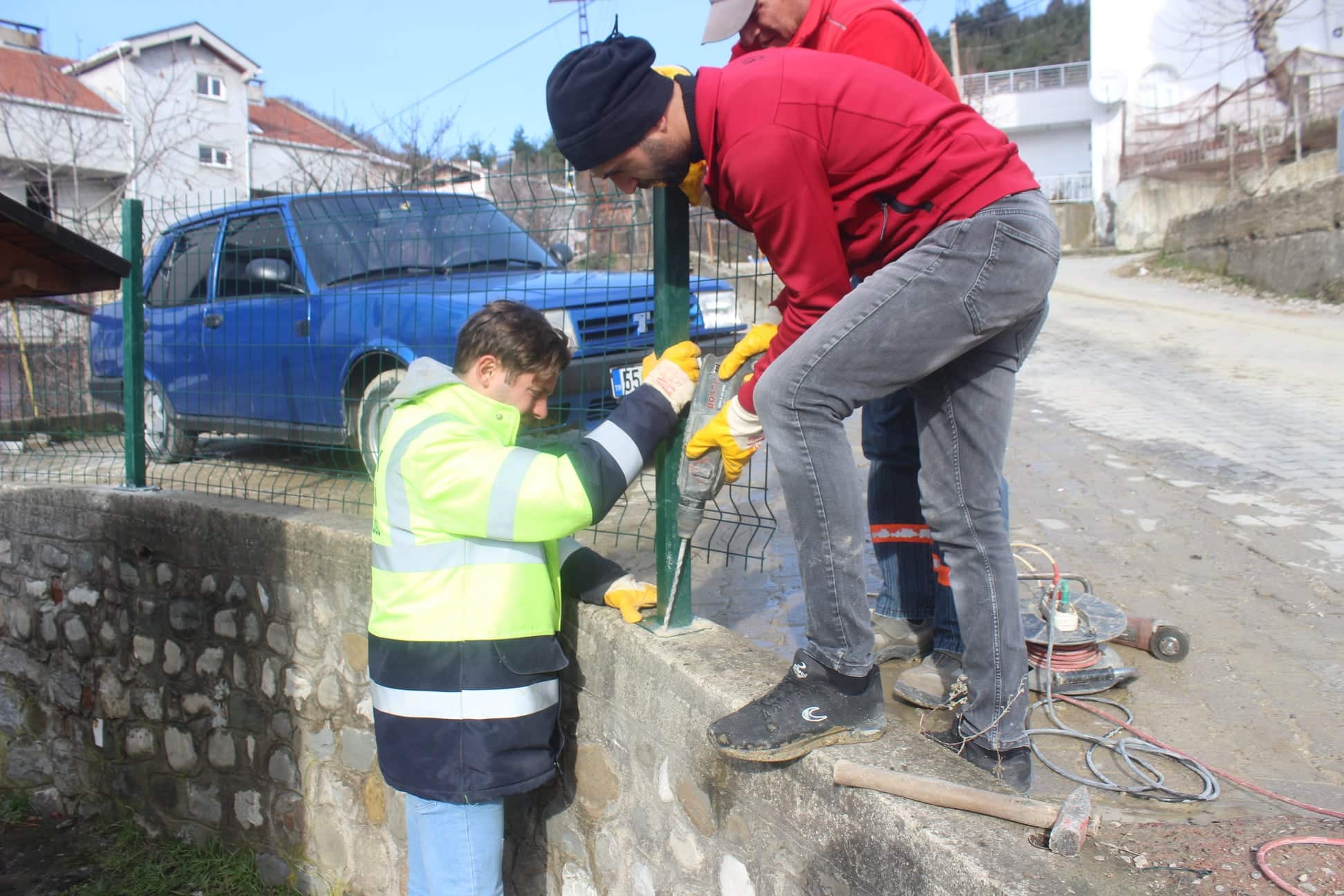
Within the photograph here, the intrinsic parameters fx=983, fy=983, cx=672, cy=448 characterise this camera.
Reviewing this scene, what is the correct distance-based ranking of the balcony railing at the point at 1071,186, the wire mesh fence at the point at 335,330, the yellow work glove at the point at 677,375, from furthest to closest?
the balcony railing at the point at 1071,186
the wire mesh fence at the point at 335,330
the yellow work glove at the point at 677,375

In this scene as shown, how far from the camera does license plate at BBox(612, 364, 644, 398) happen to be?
3510mm

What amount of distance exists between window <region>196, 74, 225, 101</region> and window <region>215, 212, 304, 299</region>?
27224mm

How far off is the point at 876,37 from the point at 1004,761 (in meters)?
1.67

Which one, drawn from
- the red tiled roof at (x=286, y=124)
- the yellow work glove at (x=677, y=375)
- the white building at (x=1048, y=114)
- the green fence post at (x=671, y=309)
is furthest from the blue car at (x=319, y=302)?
the white building at (x=1048, y=114)

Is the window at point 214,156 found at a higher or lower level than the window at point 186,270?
higher

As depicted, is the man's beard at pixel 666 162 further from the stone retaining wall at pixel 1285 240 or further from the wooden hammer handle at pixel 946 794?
the stone retaining wall at pixel 1285 240

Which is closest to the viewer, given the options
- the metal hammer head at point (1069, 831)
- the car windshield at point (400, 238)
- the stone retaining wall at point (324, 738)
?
the metal hammer head at point (1069, 831)

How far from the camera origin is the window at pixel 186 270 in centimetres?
525

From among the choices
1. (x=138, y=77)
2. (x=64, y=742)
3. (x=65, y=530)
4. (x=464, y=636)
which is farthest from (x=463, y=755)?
(x=138, y=77)

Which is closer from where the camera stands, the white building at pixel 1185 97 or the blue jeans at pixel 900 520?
the blue jeans at pixel 900 520

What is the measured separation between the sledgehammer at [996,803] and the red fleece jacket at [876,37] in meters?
1.50

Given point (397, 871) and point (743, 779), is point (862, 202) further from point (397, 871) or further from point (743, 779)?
point (397, 871)

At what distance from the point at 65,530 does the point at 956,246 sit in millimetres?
4286

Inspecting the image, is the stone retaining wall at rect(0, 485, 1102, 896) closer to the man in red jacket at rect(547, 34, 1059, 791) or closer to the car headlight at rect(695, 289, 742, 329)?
the man in red jacket at rect(547, 34, 1059, 791)
